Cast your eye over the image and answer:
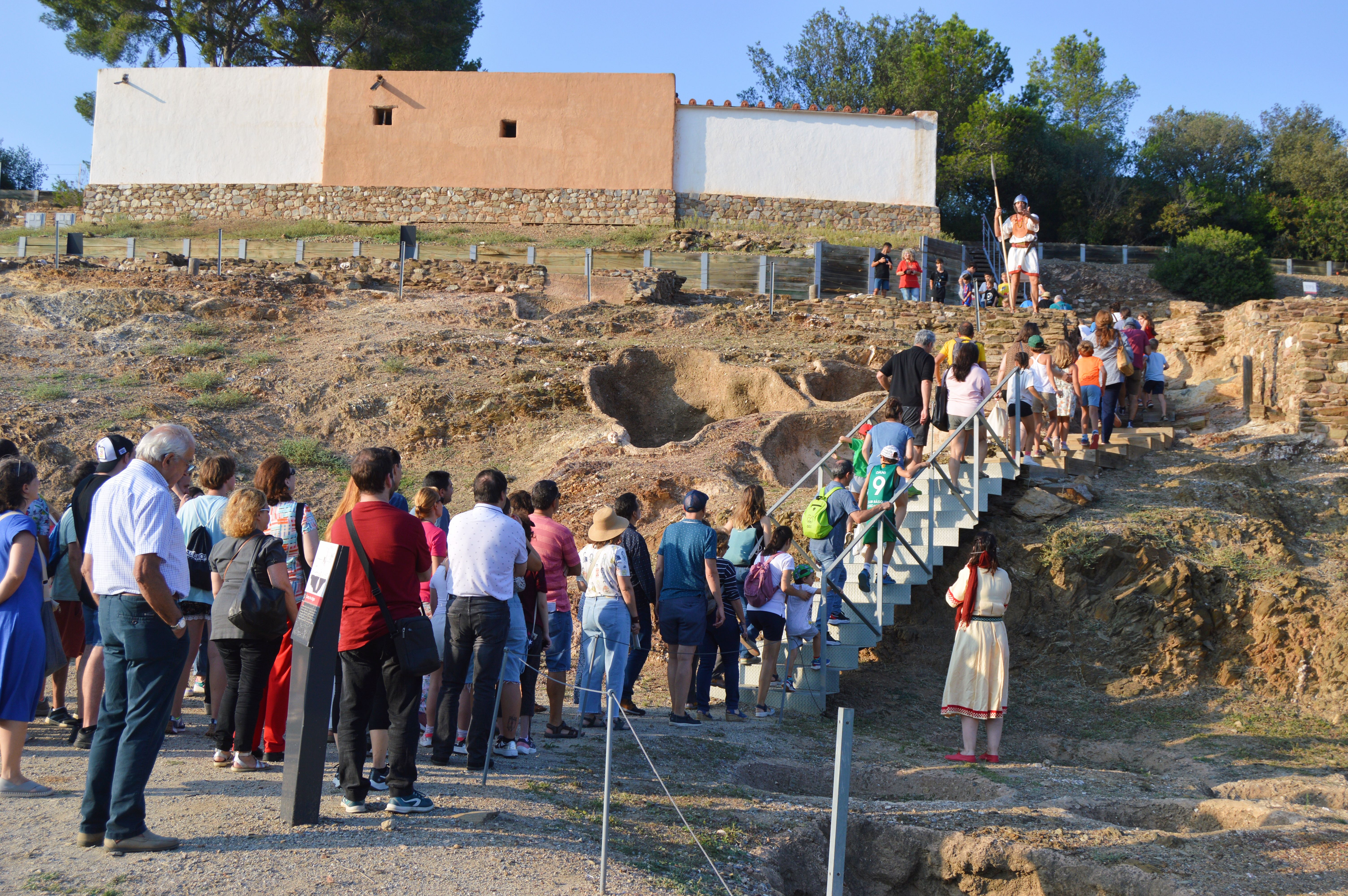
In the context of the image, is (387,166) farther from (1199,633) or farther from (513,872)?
(513,872)

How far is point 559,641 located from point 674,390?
32.8 ft

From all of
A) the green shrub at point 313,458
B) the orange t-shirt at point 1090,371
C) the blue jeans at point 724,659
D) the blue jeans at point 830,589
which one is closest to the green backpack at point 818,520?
the blue jeans at point 830,589

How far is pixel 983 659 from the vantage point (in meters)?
7.85

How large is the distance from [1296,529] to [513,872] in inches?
401

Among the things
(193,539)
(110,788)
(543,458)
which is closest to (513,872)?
(110,788)

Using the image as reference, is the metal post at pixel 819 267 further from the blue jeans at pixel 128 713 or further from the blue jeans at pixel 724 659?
the blue jeans at pixel 128 713

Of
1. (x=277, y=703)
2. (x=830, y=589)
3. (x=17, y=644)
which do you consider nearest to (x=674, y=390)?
(x=830, y=589)

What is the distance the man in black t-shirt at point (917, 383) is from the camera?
417 inches

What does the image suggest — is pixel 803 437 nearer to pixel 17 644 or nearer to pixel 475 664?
pixel 475 664

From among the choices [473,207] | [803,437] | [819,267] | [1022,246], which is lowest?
[803,437]

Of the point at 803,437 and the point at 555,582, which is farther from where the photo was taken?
the point at 803,437

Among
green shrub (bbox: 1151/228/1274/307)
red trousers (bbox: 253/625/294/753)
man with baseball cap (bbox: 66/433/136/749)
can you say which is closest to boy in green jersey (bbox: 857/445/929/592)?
red trousers (bbox: 253/625/294/753)

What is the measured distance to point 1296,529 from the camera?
38.3ft

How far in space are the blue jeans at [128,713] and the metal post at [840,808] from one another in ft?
9.05
